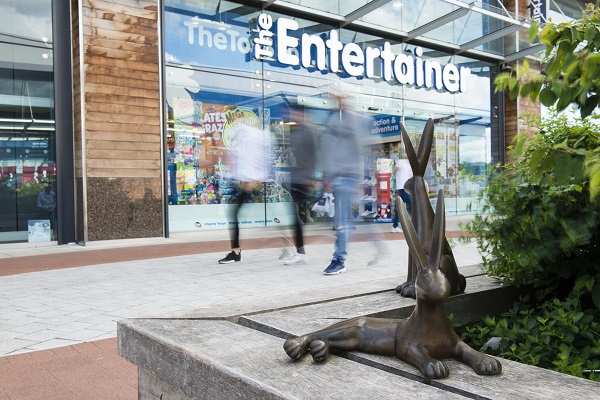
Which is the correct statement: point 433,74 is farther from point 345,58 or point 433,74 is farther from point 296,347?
point 296,347

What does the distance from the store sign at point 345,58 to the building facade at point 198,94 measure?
1.5 inches

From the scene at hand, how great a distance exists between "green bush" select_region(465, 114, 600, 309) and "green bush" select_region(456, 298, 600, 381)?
115mm

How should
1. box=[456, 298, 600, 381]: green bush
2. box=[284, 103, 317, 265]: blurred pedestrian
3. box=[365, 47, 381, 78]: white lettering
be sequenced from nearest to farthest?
box=[456, 298, 600, 381]: green bush → box=[284, 103, 317, 265]: blurred pedestrian → box=[365, 47, 381, 78]: white lettering

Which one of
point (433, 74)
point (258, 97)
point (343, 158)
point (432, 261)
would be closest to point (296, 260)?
point (343, 158)

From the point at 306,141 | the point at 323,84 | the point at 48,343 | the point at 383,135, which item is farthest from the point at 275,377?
the point at 383,135

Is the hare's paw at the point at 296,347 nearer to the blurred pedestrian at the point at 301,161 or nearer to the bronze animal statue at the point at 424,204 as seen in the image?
the bronze animal statue at the point at 424,204

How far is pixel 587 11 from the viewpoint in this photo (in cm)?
174

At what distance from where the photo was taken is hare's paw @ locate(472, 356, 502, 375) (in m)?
1.48

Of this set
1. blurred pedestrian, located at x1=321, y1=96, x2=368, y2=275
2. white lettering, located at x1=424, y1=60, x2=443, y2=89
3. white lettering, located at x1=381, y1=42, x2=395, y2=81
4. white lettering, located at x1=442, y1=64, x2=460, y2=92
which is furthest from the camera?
white lettering, located at x1=442, y1=64, x2=460, y2=92

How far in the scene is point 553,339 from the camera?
6.95 ft

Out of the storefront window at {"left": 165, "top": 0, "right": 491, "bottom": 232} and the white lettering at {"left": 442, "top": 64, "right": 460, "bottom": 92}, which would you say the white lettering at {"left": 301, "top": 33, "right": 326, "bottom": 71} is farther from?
the white lettering at {"left": 442, "top": 64, "right": 460, "bottom": 92}

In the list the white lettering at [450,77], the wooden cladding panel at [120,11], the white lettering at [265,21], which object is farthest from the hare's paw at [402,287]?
the white lettering at [450,77]

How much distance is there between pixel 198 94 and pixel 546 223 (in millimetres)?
10965

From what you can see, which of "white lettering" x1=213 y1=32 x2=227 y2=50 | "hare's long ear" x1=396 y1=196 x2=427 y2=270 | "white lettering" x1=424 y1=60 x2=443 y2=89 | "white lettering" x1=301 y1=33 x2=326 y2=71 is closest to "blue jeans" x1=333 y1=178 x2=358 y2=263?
"hare's long ear" x1=396 y1=196 x2=427 y2=270
